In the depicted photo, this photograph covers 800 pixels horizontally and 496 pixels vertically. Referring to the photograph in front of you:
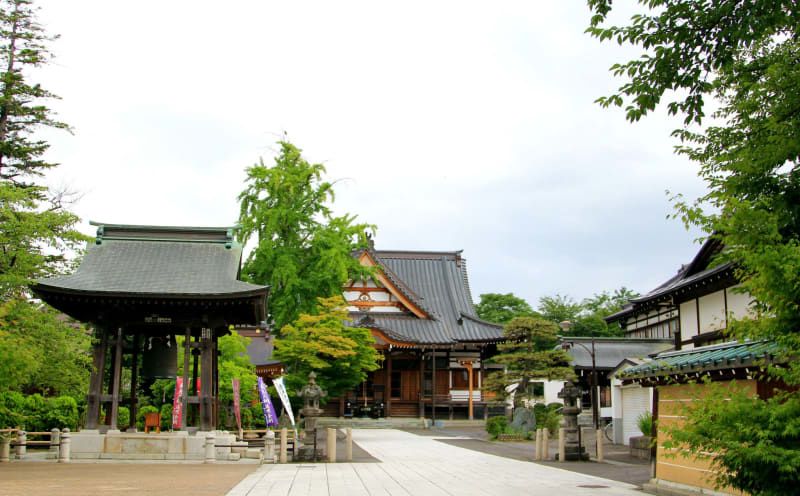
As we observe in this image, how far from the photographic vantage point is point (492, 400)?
132ft

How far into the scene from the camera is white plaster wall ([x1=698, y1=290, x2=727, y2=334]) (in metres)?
19.4

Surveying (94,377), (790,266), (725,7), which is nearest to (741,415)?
(790,266)

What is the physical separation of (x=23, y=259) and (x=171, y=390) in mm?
10743

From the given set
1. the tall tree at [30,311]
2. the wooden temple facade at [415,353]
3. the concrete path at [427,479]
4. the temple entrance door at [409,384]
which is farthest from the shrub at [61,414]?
the temple entrance door at [409,384]

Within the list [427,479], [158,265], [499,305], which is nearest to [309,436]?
[427,479]

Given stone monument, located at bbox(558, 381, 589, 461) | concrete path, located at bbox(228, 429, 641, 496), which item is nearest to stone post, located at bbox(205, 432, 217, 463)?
concrete path, located at bbox(228, 429, 641, 496)

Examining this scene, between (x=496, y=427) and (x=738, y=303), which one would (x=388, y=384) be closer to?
(x=496, y=427)

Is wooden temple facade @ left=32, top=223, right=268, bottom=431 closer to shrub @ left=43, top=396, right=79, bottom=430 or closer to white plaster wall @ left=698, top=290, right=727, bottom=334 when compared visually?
shrub @ left=43, top=396, right=79, bottom=430

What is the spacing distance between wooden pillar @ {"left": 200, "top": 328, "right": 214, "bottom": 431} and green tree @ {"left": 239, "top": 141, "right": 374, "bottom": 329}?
1538 centimetres

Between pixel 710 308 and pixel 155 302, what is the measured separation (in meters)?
14.8

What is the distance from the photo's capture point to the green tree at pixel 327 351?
27.5 m

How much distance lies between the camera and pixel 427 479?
48.8ft

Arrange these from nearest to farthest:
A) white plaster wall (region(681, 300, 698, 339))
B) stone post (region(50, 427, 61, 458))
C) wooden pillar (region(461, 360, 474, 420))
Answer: stone post (region(50, 427, 61, 458)) → white plaster wall (region(681, 300, 698, 339)) → wooden pillar (region(461, 360, 474, 420))

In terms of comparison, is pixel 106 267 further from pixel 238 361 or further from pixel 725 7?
pixel 725 7
